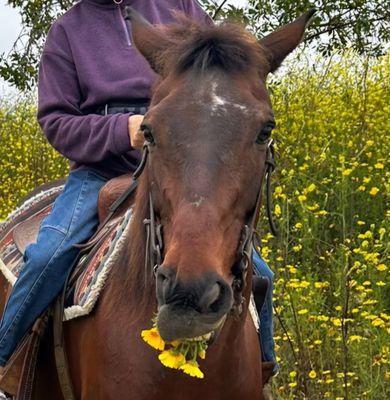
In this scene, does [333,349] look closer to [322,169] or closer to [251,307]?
[251,307]

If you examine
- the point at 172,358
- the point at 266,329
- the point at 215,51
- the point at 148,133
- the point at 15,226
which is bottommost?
the point at 266,329

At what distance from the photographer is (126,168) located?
4.47 metres

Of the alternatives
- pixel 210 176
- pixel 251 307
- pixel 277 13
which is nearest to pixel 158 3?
pixel 251 307

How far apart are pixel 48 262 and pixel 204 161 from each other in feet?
4.44

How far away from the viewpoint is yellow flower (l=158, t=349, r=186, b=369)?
3.04m

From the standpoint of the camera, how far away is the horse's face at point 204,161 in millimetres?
2803

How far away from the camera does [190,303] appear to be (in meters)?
2.77

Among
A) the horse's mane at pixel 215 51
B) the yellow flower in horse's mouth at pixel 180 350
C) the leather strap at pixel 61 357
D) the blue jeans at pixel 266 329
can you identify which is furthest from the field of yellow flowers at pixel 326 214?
the yellow flower in horse's mouth at pixel 180 350

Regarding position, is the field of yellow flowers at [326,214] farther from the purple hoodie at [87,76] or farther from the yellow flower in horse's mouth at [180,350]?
the yellow flower in horse's mouth at [180,350]

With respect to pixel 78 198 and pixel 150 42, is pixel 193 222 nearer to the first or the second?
pixel 150 42

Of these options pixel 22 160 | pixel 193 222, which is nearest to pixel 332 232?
pixel 193 222

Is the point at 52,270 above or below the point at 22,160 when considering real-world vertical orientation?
below

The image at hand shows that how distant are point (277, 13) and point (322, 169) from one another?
4.73 feet

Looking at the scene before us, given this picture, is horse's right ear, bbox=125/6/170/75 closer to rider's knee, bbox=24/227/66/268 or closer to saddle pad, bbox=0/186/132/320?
saddle pad, bbox=0/186/132/320
